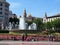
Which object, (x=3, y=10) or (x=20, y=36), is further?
(x=3, y=10)

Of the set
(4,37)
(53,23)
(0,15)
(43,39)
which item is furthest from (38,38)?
(0,15)

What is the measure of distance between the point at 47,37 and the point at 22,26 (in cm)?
1763

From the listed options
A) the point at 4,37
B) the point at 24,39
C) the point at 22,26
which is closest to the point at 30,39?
the point at 24,39

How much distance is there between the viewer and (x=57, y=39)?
45.9 meters

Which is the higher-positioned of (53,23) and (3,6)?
A: (3,6)

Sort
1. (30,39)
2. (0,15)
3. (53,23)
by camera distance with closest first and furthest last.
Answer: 1. (30,39)
2. (53,23)
3. (0,15)

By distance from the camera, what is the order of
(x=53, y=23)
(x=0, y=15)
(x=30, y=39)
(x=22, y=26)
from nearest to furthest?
(x=30, y=39) → (x=22, y=26) → (x=53, y=23) → (x=0, y=15)

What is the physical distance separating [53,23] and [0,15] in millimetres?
39321

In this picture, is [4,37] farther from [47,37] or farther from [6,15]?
[6,15]

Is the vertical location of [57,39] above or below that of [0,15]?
below

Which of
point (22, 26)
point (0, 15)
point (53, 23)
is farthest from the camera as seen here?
point (0, 15)

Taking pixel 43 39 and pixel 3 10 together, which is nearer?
pixel 43 39

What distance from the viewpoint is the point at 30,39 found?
146ft

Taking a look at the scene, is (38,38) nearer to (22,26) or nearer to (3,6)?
(22,26)
